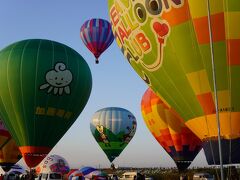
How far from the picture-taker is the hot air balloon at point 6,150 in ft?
122

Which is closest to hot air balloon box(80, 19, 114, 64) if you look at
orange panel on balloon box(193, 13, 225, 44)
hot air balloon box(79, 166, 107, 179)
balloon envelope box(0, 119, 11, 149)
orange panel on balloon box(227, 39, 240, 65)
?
hot air balloon box(79, 166, 107, 179)

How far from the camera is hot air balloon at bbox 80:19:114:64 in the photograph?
39.6 m

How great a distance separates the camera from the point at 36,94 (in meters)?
26.4

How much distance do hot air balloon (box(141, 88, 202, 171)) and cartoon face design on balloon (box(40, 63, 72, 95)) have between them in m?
7.14

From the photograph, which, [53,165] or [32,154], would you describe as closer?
[32,154]

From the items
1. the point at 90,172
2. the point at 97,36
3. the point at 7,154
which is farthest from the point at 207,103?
the point at 7,154

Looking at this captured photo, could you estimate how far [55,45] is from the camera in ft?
92.1

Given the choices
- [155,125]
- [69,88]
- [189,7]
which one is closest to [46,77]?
[69,88]

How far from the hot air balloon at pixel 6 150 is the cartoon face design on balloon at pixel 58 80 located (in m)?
12.8

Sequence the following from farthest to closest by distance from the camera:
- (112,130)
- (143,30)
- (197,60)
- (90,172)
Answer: (112,130) → (90,172) → (143,30) → (197,60)

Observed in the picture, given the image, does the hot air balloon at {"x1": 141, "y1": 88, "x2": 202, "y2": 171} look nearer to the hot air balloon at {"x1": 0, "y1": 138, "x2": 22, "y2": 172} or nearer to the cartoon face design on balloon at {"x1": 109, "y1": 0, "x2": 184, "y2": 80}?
the cartoon face design on balloon at {"x1": 109, "y1": 0, "x2": 184, "y2": 80}

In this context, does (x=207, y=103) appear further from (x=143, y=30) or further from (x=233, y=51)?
(x=143, y=30)

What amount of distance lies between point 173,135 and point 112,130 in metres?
13.8

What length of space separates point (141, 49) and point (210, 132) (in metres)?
5.11
